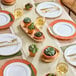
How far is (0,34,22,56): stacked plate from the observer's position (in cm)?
186

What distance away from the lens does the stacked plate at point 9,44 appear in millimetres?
1857

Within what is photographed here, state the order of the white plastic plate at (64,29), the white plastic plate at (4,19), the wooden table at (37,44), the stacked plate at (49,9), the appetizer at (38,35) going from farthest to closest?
the stacked plate at (49,9) < the white plastic plate at (4,19) < the white plastic plate at (64,29) < the appetizer at (38,35) < the wooden table at (37,44)

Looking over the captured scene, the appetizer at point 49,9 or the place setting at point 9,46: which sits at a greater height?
the place setting at point 9,46

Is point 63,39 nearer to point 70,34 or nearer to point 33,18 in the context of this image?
point 70,34

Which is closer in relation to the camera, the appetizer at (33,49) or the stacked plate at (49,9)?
the appetizer at (33,49)

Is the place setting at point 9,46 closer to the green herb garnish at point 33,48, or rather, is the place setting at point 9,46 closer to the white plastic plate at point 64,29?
the green herb garnish at point 33,48

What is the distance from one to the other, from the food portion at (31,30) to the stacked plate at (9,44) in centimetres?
12

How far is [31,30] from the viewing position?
6.63 ft

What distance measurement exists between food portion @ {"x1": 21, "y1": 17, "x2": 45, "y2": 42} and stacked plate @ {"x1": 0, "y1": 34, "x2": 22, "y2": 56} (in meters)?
0.12

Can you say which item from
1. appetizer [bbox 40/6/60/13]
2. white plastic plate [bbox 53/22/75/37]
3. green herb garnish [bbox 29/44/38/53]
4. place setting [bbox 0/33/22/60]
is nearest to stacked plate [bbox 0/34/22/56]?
place setting [bbox 0/33/22/60]

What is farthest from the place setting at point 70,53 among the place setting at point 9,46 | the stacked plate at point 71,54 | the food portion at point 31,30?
the place setting at point 9,46

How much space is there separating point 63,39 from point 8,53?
19.7 inches

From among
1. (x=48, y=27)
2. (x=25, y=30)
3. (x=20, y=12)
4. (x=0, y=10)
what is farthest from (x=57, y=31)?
(x=0, y=10)

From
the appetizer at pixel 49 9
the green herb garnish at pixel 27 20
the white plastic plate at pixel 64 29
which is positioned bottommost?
the white plastic plate at pixel 64 29
